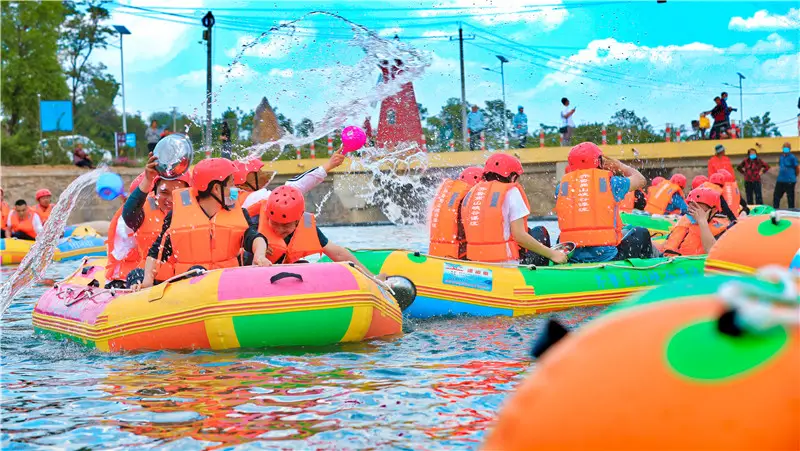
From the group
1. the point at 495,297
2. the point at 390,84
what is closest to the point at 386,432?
the point at 495,297

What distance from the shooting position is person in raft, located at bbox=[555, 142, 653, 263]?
899cm

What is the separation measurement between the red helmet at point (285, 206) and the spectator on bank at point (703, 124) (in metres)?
22.1

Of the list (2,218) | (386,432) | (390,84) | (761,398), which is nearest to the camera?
(761,398)

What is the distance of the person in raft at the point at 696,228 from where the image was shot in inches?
378

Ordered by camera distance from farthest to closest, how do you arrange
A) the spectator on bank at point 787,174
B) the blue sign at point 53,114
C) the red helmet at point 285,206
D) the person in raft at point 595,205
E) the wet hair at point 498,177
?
the blue sign at point 53,114
the spectator on bank at point 787,174
the person in raft at point 595,205
the wet hair at point 498,177
the red helmet at point 285,206

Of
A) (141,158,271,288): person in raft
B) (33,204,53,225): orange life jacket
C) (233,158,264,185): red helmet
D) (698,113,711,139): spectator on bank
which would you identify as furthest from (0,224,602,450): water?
(698,113,711,139): spectator on bank

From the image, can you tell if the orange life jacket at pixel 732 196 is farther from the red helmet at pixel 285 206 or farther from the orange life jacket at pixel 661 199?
the red helmet at pixel 285 206

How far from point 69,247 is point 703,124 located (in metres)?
18.5

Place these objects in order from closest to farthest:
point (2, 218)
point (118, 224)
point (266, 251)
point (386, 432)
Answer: point (386, 432) → point (266, 251) → point (118, 224) → point (2, 218)

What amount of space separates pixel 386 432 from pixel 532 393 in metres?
2.49

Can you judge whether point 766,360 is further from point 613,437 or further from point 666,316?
point 613,437

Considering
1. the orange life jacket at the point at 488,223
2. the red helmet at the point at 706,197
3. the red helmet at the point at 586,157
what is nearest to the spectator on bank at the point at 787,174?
the red helmet at the point at 706,197

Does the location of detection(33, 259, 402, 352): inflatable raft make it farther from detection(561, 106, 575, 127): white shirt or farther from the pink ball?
detection(561, 106, 575, 127): white shirt

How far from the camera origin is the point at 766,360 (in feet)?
6.47
